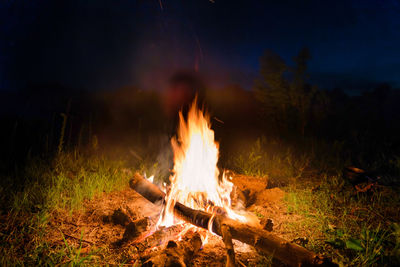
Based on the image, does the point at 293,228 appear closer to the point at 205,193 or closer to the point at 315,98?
the point at 205,193

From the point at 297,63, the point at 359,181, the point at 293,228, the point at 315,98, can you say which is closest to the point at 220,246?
the point at 293,228

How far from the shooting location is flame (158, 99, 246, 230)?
3055 mm

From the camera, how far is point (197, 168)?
11.5ft

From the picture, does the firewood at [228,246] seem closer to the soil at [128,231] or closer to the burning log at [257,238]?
the burning log at [257,238]

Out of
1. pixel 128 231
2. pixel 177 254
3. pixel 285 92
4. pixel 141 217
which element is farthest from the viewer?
pixel 285 92

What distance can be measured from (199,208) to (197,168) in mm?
720

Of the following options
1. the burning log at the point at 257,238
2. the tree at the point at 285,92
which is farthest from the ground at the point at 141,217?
the tree at the point at 285,92

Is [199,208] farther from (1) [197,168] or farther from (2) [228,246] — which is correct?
(2) [228,246]

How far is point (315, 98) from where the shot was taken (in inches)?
275

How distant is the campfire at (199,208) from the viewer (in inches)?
70.0

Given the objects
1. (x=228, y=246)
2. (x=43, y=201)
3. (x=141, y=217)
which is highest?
(x=228, y=246)

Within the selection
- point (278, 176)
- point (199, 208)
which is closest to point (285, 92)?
point (278, 176)

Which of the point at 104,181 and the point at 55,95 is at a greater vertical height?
the point at 104,181

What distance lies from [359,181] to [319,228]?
149cm
